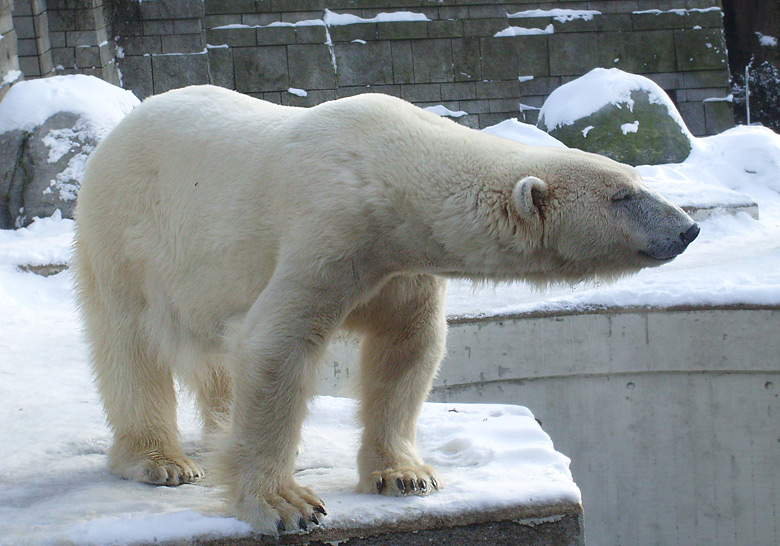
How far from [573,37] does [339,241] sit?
10.3 meters

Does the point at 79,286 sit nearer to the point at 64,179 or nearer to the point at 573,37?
the point at 64,179

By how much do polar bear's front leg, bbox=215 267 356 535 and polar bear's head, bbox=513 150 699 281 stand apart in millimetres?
543

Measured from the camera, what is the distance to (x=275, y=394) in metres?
2.52

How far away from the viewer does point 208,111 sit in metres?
2.95

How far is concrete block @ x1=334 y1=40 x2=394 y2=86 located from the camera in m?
11.6

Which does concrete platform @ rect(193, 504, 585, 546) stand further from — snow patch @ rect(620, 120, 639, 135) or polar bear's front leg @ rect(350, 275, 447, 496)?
snow patch @ rect(620, 120, 639, 135)

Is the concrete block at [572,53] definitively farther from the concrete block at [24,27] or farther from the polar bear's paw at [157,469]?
the polar bear's paw at [157,469]

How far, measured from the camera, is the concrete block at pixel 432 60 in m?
11.8

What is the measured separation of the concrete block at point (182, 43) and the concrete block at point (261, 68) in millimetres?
483

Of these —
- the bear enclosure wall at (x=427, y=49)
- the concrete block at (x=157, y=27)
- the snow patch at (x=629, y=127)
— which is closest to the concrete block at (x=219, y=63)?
the bear enclosure wall at (x=427, y=49)

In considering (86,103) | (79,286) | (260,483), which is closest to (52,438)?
(79,286)

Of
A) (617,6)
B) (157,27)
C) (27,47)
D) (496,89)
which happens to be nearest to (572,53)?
(617,6)

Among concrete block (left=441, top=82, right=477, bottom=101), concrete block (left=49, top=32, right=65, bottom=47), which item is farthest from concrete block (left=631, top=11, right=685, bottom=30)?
concrete block (left=49, top=32, right=65, bottom=47)

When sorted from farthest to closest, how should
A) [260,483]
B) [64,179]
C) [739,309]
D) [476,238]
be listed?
[64,179]
[739,309]
[260,483]
[476,238]
